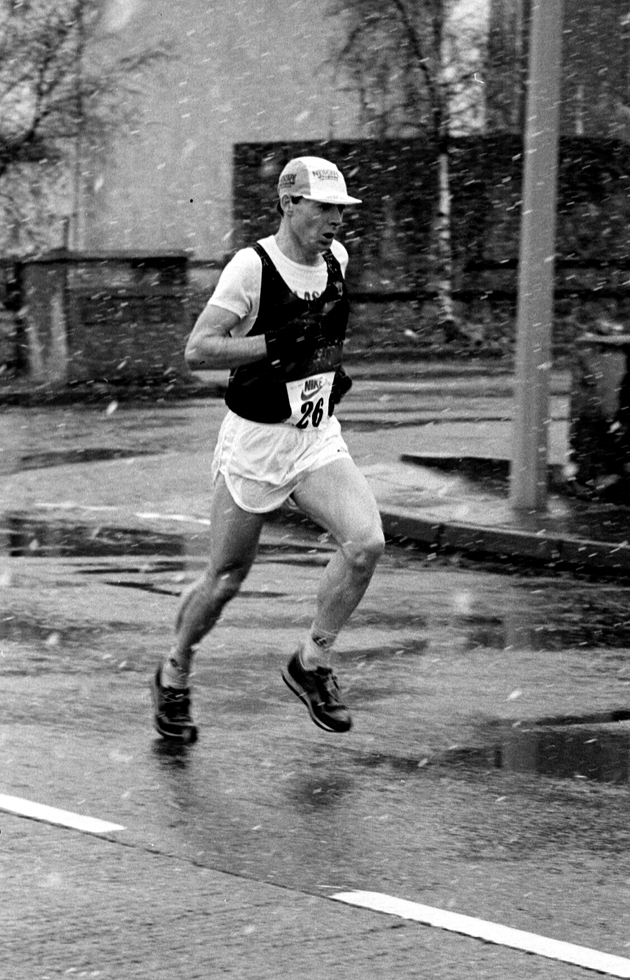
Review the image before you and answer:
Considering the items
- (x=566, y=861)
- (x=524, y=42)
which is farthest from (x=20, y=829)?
(x=524, y=42)

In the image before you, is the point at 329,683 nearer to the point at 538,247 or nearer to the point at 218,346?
the point at 218,346

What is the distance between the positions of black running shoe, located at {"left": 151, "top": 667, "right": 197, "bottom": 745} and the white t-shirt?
1227 millimetres

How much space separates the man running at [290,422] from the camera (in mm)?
6785

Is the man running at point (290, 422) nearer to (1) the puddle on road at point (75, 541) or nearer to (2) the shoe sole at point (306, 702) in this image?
(2) the shoe sole at point (306, 702)

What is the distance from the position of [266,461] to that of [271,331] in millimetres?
433

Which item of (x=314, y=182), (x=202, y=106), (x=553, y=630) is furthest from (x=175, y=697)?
(x=202, y=106)

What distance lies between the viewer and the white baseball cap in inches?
267

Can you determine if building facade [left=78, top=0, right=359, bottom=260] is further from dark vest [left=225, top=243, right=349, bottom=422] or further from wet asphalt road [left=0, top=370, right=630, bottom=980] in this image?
dark vest [left=225, top=243, right=349, bottom=422]

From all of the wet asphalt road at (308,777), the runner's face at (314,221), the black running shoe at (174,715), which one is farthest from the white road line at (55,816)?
the runner's face at (314,221)

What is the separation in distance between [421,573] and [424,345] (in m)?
23.6

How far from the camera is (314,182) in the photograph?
6.79m

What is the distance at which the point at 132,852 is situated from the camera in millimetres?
5461

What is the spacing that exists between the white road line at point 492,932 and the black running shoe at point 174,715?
191 cm

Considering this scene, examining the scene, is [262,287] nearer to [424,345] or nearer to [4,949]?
[4,949]
